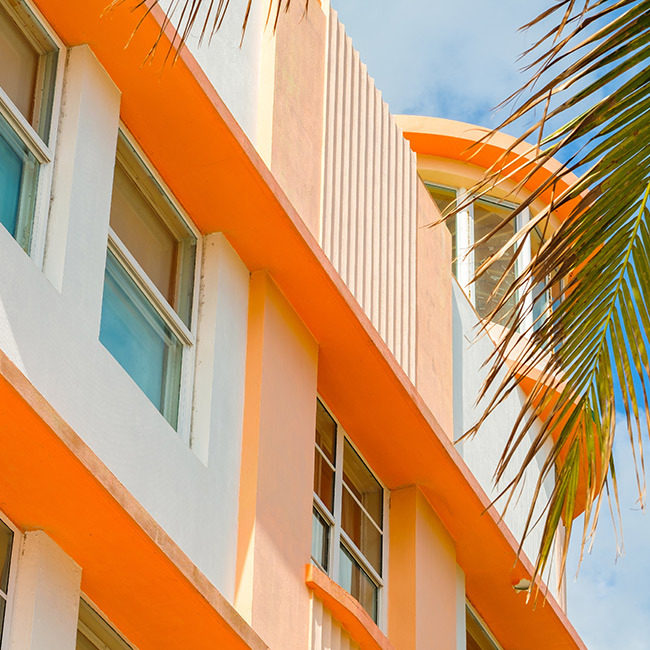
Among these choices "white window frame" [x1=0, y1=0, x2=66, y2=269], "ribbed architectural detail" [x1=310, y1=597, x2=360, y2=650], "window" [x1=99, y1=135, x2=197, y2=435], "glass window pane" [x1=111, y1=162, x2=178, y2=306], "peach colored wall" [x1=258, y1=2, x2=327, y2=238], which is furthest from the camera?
"peach colored wall" [x1=258, y1=2, x2=327, y2=238]

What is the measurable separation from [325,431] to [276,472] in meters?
1.93

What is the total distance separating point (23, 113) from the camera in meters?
7.95

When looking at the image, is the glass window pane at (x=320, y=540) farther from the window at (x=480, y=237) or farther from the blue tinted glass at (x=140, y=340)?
A: the window at (x=480, y=237)

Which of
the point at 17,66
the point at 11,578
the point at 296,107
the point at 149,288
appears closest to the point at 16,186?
the point at 17,66

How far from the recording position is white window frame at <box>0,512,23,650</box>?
6754 millimetres

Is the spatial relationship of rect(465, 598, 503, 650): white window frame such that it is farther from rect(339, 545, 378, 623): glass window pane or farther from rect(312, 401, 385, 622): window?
rect(339, 545, 378, 623): glass window pane

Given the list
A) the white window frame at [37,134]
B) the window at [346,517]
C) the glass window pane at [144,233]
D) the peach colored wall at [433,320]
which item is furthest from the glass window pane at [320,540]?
the white window frame at [37,134]

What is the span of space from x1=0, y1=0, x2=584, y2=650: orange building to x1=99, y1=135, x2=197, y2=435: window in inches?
0.7

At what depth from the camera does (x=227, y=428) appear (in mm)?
9211

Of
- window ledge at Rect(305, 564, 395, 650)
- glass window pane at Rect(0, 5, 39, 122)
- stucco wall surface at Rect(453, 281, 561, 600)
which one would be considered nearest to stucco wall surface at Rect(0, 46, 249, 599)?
glass window pane at Rect(0, 5, 39, 122)

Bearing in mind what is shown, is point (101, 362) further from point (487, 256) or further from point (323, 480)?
point (487, 256)

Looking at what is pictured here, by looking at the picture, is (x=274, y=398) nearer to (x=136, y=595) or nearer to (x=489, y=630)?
(x=136, y=595)

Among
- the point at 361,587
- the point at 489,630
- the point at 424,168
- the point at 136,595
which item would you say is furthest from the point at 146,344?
the point at 424,168

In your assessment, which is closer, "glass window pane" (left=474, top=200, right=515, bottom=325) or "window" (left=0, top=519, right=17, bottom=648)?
"window" (left=0, top=519, right=17, bottom=648)
